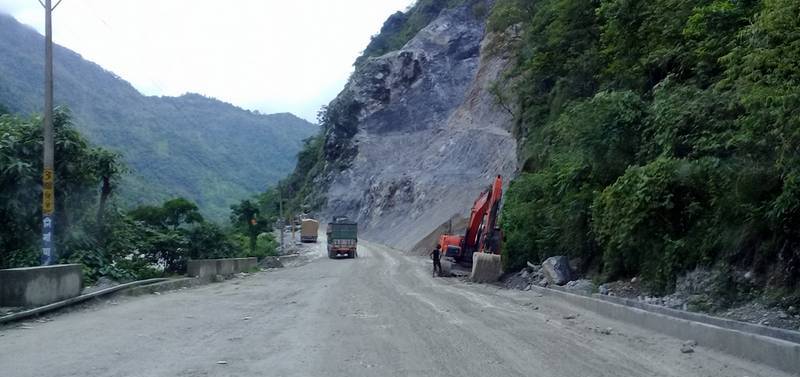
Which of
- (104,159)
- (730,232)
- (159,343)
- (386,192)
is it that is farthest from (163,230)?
(386,192)

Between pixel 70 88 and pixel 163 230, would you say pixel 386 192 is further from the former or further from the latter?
pixel 163 230

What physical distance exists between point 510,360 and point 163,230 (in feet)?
91.8

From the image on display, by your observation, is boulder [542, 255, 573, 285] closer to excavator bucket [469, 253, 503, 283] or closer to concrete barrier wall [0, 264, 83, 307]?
excavator bucket [469, 253, 503, 283]

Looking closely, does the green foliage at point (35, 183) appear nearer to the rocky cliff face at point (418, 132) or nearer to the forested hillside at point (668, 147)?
the forested hillside at point (668, 147)

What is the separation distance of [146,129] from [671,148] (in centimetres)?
6640

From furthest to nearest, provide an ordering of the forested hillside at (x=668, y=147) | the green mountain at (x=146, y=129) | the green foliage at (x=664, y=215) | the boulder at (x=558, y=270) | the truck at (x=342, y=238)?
the truck at (x=342, y=238) → the green mountain at (x=146, y=129) → the boulder at (x=558, y=270) → the green foliage at (x=664, y=215) → the forested hillside at (x=668, y=147)

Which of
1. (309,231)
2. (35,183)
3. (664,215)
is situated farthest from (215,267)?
(309,231)

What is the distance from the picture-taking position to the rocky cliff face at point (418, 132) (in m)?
74.8

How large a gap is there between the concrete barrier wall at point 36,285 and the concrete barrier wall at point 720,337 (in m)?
12.2

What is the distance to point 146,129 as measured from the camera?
74.6 meters

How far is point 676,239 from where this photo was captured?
16.1 meters

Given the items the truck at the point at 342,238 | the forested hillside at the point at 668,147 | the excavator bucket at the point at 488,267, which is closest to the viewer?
the forested hillside at the point at 668,147

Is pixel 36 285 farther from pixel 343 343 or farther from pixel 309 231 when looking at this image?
pixel 309 231

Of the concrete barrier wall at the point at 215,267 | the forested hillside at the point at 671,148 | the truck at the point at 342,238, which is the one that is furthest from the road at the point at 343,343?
the truck at the point at 342,238
